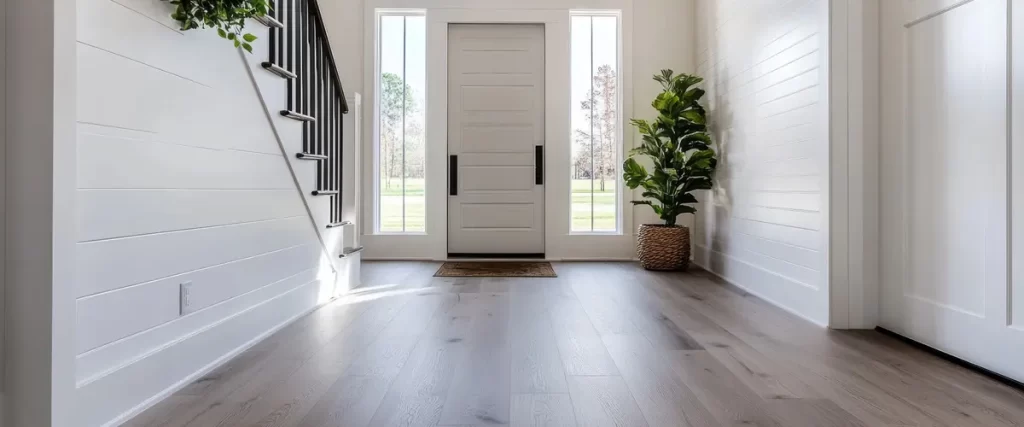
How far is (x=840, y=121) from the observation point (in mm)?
2723

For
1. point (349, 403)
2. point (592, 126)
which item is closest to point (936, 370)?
point (349, 403)

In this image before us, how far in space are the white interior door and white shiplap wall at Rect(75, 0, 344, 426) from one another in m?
2.60

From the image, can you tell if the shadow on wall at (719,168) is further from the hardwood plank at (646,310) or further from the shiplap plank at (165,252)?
the shiplap plank at (165,252)

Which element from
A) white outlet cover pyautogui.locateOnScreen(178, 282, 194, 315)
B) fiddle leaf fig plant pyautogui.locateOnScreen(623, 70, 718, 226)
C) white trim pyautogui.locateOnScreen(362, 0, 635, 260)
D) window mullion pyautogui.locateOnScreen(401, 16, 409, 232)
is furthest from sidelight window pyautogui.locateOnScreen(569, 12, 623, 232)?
white outlet cover pyautogui.locateOnScreen(178, 282, 194, 315)

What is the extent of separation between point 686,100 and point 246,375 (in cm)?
364

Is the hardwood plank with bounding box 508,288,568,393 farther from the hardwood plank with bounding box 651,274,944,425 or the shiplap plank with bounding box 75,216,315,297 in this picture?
the shiplap plank with bounding box 75,216,315,297

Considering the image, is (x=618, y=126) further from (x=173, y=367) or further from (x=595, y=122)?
(x=173, y=367)

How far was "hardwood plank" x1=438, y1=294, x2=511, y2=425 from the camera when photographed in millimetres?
1640

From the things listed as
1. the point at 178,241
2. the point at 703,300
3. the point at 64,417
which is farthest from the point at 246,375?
the point at 703,300

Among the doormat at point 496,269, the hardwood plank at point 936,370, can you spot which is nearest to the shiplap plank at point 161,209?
the doormat at point 496,269

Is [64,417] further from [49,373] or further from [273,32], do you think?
[273,32]

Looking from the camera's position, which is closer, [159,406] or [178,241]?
[159,406]

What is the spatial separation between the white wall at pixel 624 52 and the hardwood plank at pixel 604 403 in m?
3.42

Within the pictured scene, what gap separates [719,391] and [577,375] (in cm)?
44
